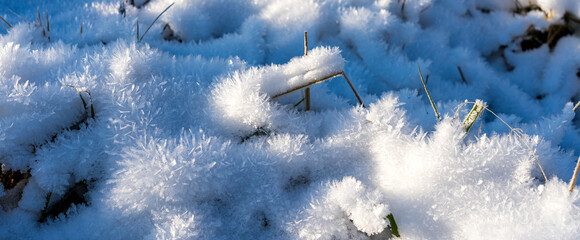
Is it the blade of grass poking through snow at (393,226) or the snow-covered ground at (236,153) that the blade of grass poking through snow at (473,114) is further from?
the blade of grass poking through snow at (393,226)

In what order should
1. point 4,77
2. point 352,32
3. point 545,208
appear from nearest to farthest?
point 545,208
point 4,77
point 352,32

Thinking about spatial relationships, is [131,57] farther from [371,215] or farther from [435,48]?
[435,48]

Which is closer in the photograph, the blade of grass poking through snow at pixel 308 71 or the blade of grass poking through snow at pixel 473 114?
the blade of grass poking through snow at pixel 473 114

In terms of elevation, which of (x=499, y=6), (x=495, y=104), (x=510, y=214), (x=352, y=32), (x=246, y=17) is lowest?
(x=495, y=104)

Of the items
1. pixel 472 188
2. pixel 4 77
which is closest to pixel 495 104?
pixel 472 188

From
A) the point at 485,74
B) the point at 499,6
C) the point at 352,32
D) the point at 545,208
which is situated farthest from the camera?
the point at 499,6

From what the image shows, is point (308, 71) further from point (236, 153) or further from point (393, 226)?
point (393, 226)

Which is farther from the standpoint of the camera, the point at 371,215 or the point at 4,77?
the point at 4,77

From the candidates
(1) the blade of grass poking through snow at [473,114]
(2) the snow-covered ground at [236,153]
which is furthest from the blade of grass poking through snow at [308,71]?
(1) the blade of grass poking through snow at [473,114]

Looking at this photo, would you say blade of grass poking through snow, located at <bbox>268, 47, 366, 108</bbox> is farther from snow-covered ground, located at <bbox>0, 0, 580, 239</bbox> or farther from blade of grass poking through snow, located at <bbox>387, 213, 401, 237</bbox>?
blade of grass poking through snow, located at <bbox>387, 213, 401, 237</bbox>
